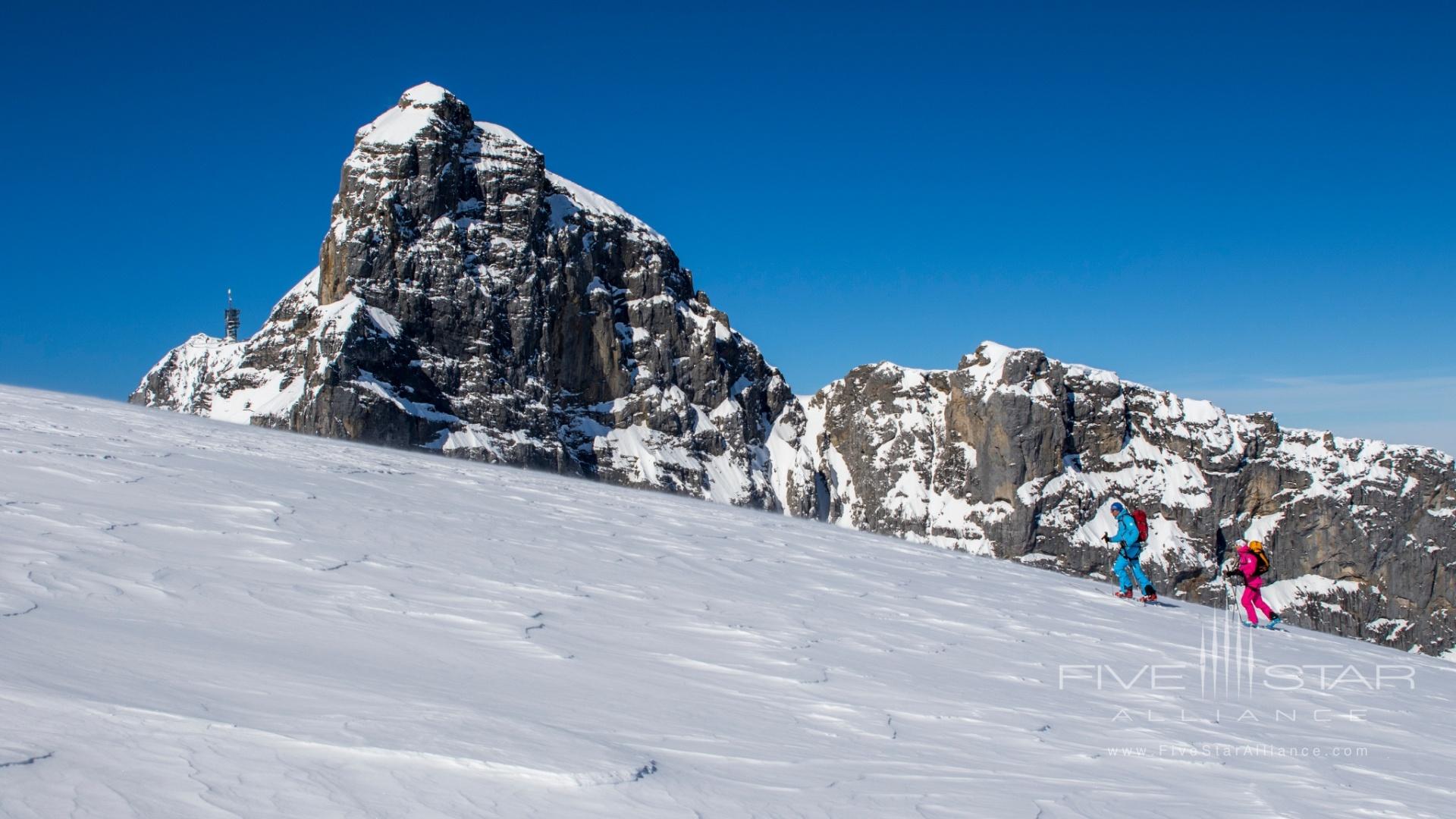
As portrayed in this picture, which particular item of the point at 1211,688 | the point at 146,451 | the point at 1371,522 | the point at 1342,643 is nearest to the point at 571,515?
the point at 146,451

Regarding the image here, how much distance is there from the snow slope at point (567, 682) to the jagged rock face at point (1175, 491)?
14615 centimetres

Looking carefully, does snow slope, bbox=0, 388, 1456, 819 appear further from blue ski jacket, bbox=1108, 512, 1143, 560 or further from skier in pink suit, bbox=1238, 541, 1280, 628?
blue ski jacket, bbox=1108, 512, 1143, 560

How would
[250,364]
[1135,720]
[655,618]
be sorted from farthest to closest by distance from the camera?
1. [250,364]
2. [655,618]
3. [1135,720]

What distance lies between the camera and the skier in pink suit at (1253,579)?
44.1 feet

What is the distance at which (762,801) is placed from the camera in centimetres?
361

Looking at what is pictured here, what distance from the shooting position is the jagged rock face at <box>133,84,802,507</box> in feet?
414

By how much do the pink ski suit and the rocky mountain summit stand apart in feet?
400

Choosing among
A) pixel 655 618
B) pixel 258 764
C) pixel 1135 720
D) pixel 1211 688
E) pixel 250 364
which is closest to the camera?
pixel 258 764

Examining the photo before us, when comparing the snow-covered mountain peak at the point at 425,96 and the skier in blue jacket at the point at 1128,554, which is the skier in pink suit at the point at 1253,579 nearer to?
the skier in blue jacket at the point at 1128,554

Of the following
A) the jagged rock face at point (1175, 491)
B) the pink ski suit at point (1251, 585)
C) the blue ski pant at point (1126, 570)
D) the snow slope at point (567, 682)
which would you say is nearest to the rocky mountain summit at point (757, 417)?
the jagged rock face at point (1175, 491)

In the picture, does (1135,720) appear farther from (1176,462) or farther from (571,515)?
(1176,462)

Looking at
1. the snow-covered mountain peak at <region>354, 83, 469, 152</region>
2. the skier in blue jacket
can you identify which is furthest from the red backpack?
the snow-covered mountain peak at <region>354, 83, 469, 152</region>

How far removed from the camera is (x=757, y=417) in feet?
540

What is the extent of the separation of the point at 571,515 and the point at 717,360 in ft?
480
